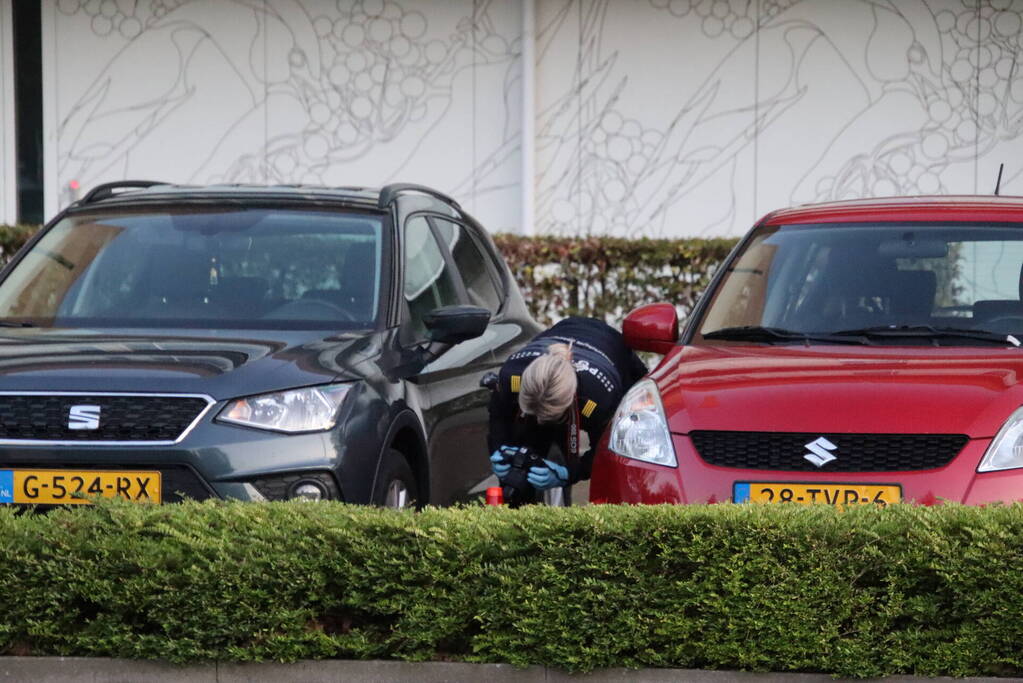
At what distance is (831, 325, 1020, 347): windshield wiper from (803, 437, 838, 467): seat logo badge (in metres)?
1.02

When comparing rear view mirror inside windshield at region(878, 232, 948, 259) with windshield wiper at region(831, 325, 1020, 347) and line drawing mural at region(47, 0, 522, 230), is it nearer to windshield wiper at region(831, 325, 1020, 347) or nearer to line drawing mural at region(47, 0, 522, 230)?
windshield wiper at region(831, 325, 1020, 347)

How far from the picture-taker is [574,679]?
4.92 meters

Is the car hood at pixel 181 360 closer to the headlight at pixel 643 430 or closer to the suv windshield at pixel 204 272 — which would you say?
the suv windshield at pixel 204 272

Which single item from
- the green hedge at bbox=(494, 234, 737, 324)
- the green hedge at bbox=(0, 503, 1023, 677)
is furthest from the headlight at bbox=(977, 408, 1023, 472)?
the green hedge at bbox=(494, 234, 737, 324)

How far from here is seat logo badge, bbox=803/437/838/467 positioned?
217 inches

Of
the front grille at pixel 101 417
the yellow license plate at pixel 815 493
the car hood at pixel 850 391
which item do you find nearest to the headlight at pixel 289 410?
the front grille at pixel 101 417

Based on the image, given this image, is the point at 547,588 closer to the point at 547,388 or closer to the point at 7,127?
the point at 547,388

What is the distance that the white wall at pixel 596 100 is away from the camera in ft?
50.3

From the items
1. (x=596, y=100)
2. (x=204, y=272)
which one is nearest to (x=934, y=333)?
(x=204, y=272)

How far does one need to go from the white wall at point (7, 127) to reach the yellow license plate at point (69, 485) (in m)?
11.0

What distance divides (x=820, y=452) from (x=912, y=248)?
1625 mm

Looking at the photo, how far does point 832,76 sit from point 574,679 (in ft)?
37.2

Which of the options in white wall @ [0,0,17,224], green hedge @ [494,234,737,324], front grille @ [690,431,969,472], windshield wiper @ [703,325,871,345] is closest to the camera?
front grille @ [690,431,969,472]

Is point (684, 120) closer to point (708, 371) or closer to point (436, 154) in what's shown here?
point (436, 154)
